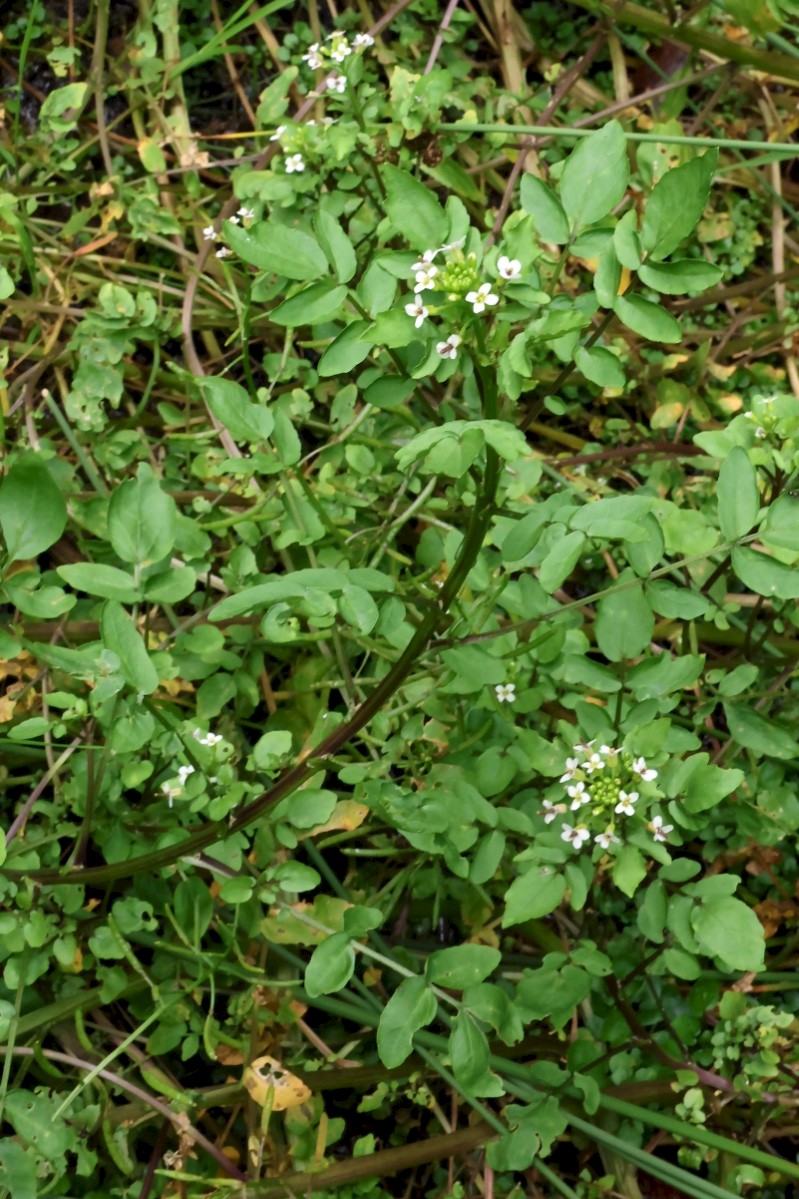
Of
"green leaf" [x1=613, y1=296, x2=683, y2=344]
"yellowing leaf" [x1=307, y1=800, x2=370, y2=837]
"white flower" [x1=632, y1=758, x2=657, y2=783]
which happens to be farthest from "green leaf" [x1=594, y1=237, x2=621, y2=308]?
"yellowing leaf" [x1=307, y1=800, x2=370, y2=837]

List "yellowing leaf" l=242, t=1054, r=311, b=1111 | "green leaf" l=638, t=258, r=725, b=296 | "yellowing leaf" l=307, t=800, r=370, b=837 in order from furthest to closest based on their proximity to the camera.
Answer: "yellowing leaf" l=307, t=800, r=370, b=837, "yellowing leaf" l=242, t=1054, r=311, b=1111, "green leaf" l=638, t=258, r=725, b=296

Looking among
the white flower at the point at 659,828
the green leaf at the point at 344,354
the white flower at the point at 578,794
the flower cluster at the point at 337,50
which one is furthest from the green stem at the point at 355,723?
the flower cluster at the point at 337,50

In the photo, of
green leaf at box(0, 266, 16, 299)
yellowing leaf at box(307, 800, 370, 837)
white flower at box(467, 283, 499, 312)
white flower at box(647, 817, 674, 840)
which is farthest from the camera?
green leaf at box(0, 266, 16, 299)

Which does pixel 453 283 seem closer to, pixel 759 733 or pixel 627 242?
pixel 627 242

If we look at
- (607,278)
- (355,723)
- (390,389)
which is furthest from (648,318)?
(355,723)

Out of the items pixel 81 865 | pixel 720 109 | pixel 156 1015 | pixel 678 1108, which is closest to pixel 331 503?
pixel 81 865

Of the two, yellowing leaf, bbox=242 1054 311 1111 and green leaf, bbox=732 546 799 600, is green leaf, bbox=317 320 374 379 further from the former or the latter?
yellowing leaf, bbox=242 1054 311 1111

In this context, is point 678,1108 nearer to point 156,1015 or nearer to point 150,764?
point 156,1015

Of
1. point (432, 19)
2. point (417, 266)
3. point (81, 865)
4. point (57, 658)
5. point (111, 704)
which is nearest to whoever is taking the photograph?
point (417, 266)
